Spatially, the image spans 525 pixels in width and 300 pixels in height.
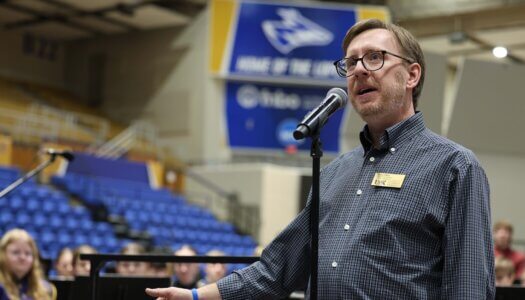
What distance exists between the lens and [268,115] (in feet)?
61.5

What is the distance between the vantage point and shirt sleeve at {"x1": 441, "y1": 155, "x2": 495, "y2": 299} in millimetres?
2223

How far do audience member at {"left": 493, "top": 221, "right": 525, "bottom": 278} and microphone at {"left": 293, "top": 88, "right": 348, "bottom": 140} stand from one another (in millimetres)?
4120

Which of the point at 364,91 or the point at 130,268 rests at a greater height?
the point at 364,91

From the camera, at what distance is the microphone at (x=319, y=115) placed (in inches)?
88.7

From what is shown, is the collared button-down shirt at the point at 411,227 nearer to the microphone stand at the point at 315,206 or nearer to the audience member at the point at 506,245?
the microphone stand at the point at 315,206

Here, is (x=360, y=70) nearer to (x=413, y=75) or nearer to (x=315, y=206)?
(x=413, y=75)

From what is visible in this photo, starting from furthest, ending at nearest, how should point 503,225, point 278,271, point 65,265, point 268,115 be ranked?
point 268,115 → point 65,265 → point 503,225 → point 278,271

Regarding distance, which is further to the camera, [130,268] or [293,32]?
[293,32]

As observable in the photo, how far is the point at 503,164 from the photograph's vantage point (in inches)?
257

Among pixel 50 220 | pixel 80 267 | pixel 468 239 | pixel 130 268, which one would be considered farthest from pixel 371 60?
pixel 50 220

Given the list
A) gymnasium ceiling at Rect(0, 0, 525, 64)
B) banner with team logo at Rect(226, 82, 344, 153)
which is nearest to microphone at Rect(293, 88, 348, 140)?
gymnasium ceiling at Rect(0, 0, 525, 64)

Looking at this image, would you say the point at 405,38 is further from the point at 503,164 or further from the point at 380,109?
the point at 503,164

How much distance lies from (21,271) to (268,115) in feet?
45.1

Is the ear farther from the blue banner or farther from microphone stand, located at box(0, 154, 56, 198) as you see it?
the blue banner
